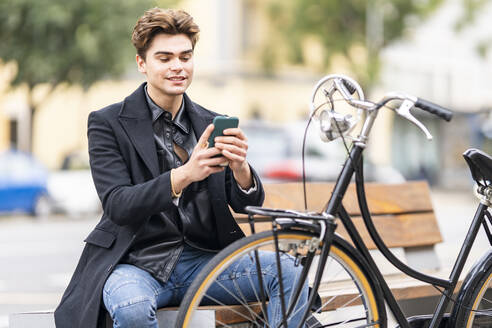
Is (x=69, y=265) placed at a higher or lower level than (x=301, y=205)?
lower

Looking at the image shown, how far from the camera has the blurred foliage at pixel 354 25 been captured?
1128 inches

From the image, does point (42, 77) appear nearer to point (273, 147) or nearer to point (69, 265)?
point (273, 147)

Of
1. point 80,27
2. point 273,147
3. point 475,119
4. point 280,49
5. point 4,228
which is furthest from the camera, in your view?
point 280,49

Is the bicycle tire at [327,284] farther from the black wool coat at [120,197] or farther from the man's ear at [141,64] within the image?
the man's ear at [141,64]

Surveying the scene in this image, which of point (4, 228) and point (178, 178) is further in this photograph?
point (4, 228)

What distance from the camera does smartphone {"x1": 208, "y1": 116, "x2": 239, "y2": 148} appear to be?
2.87 meters

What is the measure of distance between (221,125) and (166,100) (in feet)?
1.70

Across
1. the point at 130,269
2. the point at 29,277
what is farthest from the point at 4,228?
the point at 130,269

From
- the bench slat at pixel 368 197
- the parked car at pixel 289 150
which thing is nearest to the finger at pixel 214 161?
the bench slat at pixel 368 197

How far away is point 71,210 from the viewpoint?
1803 cm

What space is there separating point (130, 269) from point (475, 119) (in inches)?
1091

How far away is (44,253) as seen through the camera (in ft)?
37.8

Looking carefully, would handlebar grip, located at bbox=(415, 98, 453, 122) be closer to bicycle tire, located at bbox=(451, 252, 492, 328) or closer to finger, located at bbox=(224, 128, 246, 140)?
finger, located at bbox=(224, 128, 246, 140)

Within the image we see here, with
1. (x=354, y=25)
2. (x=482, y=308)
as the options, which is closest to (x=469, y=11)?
(x=354, y=25)
